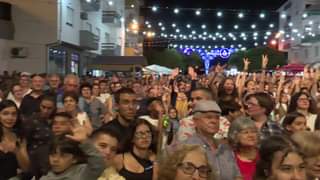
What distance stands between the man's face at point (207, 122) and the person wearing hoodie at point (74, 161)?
1.01 metres

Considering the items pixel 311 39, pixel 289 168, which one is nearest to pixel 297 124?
pixel 289 168

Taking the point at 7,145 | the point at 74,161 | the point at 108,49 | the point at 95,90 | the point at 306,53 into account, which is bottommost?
the point at 7,145

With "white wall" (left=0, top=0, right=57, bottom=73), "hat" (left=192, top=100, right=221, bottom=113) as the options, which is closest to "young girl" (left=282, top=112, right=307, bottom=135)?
"hat" (left=192, top=100, right=221, bottom=113)

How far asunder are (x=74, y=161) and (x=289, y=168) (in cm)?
170

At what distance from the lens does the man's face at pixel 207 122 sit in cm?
500

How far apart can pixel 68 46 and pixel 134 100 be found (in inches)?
1083

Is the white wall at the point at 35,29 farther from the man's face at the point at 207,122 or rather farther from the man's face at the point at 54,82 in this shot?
the man's face at the point at 207,122

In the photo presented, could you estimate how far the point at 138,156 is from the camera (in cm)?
504

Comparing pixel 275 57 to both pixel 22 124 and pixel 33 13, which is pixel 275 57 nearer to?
pixel 33 13

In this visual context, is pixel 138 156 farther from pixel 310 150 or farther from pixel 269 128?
pixel 269 128

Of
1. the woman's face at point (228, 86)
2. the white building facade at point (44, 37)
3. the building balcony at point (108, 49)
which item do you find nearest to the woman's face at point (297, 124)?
the woman's face at point (228, 86)

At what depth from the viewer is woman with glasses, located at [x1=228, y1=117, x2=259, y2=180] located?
504 centimetres

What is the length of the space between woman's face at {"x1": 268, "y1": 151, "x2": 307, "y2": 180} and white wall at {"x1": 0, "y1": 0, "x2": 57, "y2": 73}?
26700 mm

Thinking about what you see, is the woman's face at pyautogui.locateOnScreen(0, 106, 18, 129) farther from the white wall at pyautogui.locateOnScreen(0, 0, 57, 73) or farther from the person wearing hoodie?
the white wall at pyautogui.locateOnScreen(0, 0, 57, 73)
